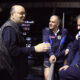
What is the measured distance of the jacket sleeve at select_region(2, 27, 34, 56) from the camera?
3.29 m

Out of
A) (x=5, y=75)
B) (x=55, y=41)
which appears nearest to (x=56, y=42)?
(x=55, y=41)

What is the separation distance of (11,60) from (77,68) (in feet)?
3.81

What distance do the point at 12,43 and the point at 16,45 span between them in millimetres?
73

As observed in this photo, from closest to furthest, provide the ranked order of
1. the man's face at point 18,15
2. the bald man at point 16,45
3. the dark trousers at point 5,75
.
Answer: the dark trousers at point 5,75 → the bald man at point 16,45 → the man's face at point 18,15

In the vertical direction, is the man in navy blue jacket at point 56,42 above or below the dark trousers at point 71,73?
above

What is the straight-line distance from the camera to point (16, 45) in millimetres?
3361

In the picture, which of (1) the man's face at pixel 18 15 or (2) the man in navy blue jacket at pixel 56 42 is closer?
(1) the man's face at pixel 18 15

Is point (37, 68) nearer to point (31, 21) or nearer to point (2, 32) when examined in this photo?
point (31, 21)

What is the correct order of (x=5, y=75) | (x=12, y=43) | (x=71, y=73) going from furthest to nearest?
(x=71, y=73) → (x=12, y=43) → (x=5, y=75)

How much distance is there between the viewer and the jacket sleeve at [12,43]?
3287 mm

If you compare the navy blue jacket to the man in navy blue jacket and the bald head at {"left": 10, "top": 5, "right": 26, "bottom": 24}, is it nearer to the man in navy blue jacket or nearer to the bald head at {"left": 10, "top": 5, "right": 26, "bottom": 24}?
the man in navy blue jacket

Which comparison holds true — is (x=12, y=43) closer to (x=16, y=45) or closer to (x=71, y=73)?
(x=16, y=45)

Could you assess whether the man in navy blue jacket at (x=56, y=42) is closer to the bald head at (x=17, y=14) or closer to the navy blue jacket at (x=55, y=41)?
the navy blue jacket at (x=55, y=41)

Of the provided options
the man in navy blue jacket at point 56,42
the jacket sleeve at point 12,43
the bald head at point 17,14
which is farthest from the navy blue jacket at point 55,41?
the jacket sleeve at point 12,43
